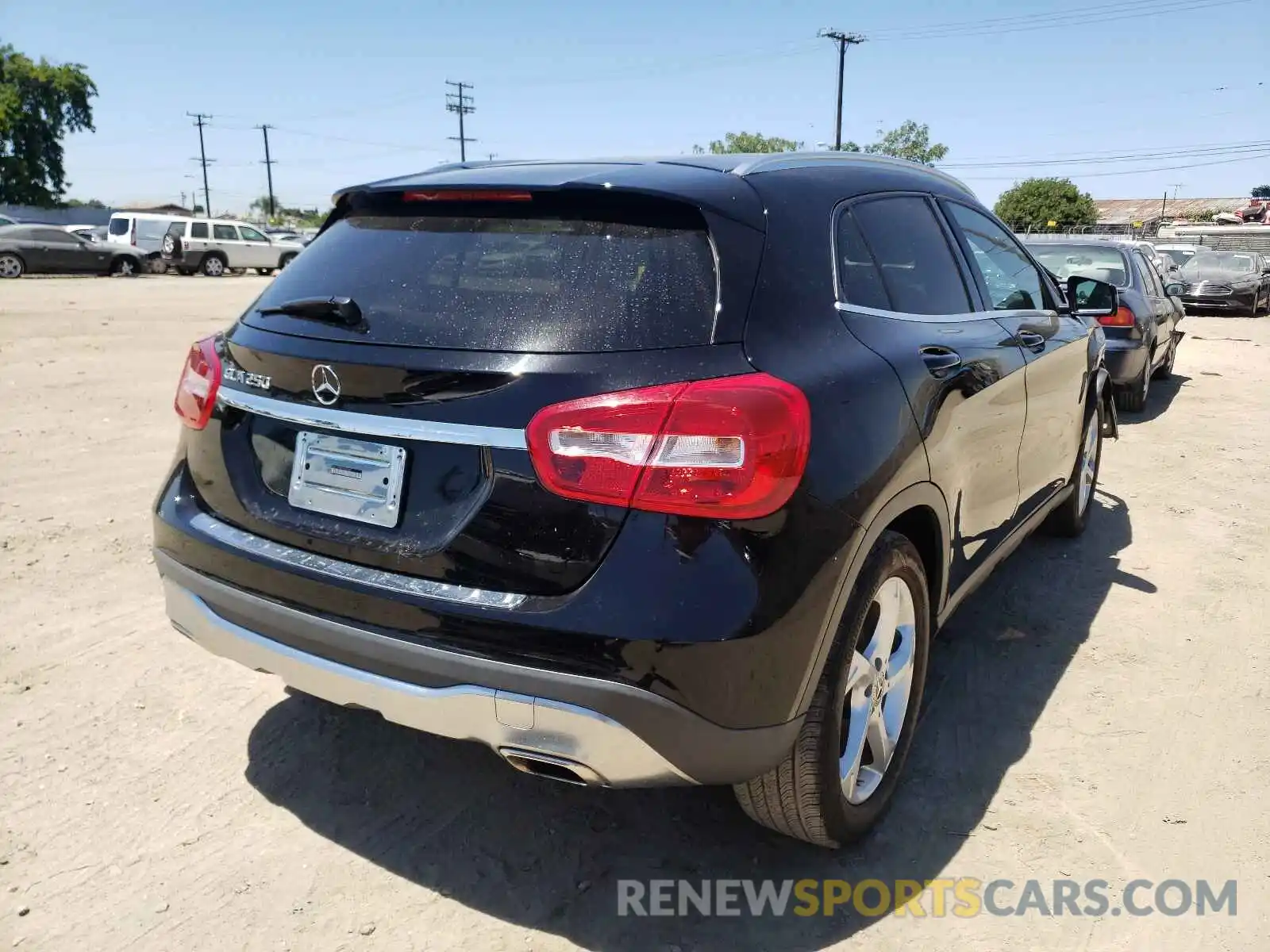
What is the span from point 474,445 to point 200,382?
104 cm

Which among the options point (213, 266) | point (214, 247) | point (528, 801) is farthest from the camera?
point (213, 266)

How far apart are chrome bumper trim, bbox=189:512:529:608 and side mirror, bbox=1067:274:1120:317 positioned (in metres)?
3.51

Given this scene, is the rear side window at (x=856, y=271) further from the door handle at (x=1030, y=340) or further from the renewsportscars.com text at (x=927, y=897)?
the renewsportscars.com text at (x=927, y=897)

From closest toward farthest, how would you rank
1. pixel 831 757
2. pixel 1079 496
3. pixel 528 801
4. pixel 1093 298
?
pixel 831 757 → pixel 528 801 → pixel 1093 298 → pixel 1079 496

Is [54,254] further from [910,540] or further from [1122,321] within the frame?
[910,540]

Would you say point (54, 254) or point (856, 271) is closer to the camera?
point (856, 271)

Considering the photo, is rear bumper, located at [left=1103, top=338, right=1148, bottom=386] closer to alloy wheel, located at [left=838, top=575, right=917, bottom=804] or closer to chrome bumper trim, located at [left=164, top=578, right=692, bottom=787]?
alloy wheel, located at [left=838, top=575, right=917, bottom=804]

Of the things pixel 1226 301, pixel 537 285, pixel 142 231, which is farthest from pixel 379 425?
pixel 142 231

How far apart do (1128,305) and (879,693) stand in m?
7.05

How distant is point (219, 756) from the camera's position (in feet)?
9.74

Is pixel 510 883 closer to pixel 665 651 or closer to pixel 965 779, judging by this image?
pixel 665 651

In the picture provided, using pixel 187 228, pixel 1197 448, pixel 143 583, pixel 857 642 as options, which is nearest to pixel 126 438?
pixel 143 583

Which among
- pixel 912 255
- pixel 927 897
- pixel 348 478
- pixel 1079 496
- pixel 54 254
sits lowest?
pixel 927 897

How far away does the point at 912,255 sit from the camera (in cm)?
303
